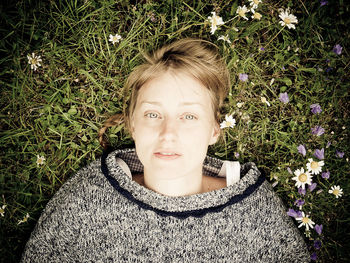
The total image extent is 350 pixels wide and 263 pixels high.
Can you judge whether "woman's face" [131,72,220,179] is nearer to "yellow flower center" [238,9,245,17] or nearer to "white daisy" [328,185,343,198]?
"yellow flower center" [238,9,245,17]

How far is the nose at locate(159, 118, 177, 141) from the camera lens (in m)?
1.62

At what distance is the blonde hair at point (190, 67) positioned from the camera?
71.1 inches

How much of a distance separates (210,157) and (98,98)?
101 cm

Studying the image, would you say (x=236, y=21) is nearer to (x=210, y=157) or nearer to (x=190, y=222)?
(x=210, y=157)

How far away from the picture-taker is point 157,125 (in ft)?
5.52

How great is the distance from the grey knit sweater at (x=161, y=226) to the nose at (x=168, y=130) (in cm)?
44

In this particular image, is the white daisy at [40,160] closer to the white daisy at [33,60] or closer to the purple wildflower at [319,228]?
the white daisy at [33,60]

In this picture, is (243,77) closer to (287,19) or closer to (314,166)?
(287,19)

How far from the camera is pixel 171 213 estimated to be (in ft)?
6.00

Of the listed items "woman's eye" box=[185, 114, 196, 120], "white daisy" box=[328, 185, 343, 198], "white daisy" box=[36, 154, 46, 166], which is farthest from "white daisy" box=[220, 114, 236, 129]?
"white daisy" box=[36, 154, 46, 166]

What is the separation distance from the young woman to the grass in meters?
0.34

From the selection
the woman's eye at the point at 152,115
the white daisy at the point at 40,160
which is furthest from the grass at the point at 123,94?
the woman's eye at the point at 152,115

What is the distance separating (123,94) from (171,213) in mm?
989

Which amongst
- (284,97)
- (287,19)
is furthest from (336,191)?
(287,19)
